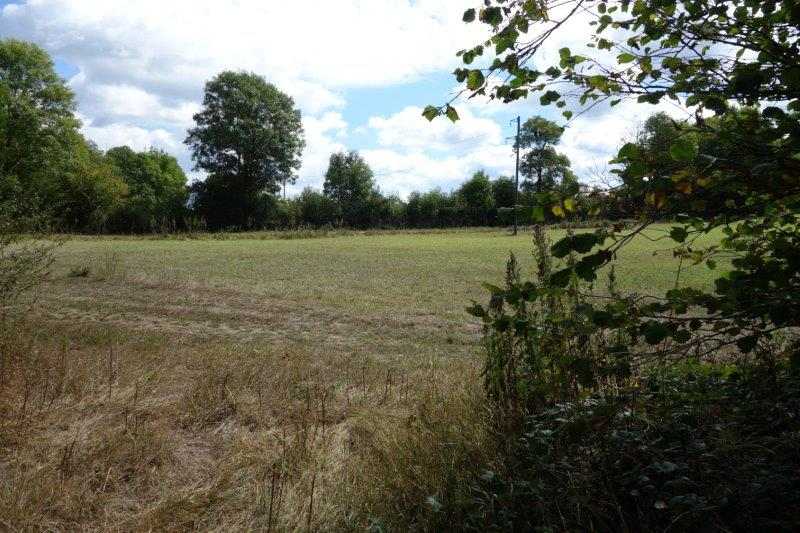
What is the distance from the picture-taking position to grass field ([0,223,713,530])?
3322mm

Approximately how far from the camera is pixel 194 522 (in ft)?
10.7

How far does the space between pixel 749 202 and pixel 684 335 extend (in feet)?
2.57

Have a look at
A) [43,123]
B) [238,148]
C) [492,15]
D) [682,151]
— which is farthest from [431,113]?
[238,148]

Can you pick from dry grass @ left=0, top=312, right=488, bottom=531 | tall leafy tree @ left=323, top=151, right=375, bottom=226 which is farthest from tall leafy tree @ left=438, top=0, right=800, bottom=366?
tall leafy tree @ left=323, top=151, right=375, bottom=226

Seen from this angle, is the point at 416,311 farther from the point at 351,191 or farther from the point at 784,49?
the point at 351,191

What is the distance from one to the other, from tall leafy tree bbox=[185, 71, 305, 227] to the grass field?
168ft

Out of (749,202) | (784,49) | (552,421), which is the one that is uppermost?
(784,49)

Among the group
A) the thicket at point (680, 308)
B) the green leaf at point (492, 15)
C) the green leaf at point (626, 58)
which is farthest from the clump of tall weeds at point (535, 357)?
the green leaf at point (492, 15)

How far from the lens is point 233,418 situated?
187 inches

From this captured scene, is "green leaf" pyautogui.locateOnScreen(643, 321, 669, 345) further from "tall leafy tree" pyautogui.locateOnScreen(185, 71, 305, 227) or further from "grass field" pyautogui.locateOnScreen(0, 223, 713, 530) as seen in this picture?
"tall leafy tree" pyautogui.locateOnScreen(185, 71, 305, 227)

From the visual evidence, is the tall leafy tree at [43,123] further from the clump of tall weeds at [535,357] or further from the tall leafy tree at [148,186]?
the clump of tall weeds at [535,357]

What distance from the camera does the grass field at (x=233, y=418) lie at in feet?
10.9

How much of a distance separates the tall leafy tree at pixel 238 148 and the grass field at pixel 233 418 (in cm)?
5120

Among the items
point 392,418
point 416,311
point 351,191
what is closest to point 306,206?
point 351,191
